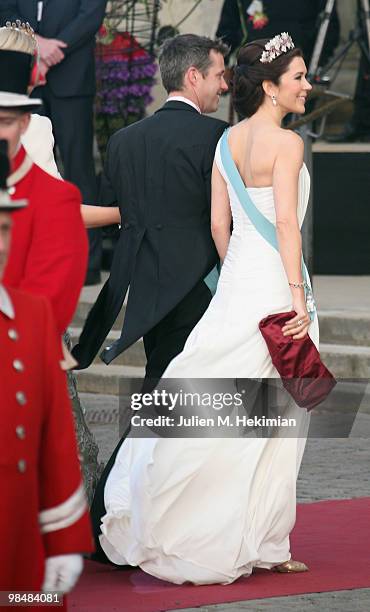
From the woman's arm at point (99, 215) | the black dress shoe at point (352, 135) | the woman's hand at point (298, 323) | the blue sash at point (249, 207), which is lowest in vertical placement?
the black dress shoe at point (352, 135)

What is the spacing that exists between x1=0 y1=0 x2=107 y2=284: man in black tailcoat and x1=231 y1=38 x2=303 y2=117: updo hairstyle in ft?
16.1

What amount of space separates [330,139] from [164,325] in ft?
25.8

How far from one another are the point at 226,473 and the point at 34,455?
2.54 m

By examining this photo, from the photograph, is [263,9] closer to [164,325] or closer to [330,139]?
[330,139]

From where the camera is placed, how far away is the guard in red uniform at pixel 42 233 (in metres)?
4.64

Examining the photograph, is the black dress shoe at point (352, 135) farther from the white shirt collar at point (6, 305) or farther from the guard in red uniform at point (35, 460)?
the white shirt collar at point (6, 305)

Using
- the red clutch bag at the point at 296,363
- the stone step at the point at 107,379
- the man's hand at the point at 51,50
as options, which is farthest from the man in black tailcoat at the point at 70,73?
the red clutch bag at the point at 296,363

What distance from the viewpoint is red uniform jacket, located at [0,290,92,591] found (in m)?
3.93

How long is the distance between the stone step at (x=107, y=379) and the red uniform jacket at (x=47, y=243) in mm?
6037

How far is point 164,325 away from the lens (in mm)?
6809

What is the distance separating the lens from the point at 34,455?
13.1 ft

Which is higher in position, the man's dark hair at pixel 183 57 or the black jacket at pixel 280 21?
the man's dark hair at pixel 183 57

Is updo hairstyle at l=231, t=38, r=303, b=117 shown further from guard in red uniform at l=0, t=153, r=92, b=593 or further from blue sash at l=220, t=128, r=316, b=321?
guard in red uniform at l=0, t=153, r=92, b=593

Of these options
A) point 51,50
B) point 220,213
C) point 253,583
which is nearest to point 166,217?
point 220,213
